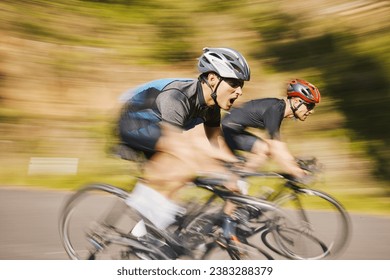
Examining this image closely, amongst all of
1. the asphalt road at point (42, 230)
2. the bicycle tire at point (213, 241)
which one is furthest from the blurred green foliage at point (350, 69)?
the bicycle tire at point (213, 241)

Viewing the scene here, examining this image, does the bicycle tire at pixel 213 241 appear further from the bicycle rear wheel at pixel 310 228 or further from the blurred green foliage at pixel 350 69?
the blurred green foliage at pixel 350 69

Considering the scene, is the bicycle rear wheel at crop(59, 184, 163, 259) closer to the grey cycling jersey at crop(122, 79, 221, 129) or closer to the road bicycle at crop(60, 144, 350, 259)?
the road bicycle at crop(60, 144, 350, 259)

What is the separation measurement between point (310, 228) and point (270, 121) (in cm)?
85

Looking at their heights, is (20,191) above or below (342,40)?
below

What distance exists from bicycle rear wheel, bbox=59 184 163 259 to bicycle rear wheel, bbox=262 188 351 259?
1.09 meters

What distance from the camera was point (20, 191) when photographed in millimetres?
6031

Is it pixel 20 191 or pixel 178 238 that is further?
pixel 20 191

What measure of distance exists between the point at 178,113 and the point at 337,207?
148 cm

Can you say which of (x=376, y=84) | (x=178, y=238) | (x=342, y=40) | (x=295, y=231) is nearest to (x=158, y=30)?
(x=342, y=40)

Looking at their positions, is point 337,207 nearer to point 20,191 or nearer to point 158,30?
point 20,191

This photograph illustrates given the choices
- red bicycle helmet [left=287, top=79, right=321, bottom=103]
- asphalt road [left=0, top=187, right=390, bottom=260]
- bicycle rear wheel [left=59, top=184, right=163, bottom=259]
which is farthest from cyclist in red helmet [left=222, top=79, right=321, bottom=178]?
bicycle rear wheel [left=59, top=184, right=163, bottom=259]

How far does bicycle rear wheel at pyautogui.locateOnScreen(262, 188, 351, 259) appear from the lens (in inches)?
175
